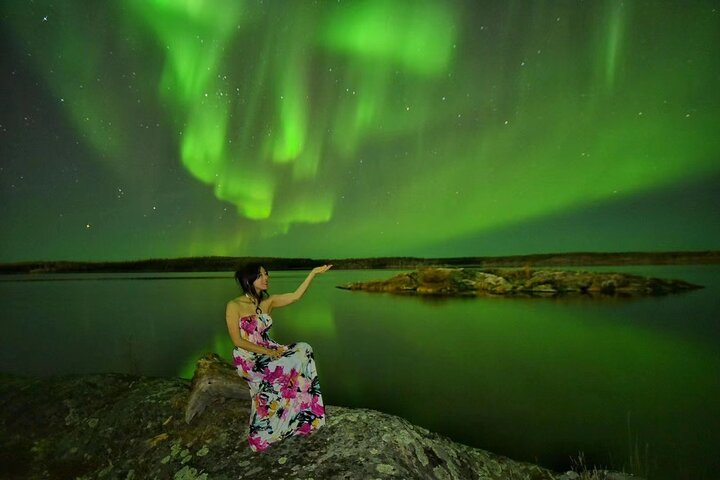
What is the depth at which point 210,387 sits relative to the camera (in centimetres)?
546

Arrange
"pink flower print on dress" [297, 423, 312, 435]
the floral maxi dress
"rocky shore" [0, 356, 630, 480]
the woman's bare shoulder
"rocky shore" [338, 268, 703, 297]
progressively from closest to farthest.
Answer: "rocky shore" [0, 356, 630, 480], the floral maxi dress, "pink flower print on dress" [297, 423, 312, 435], the woman's bare shoulder, "rocky shore" [338, 268, 703, 297]

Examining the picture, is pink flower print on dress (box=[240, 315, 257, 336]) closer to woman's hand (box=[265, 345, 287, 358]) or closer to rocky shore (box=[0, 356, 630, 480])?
woman's hand (box=[265, 345, 287, 358])

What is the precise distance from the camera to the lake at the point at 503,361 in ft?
49.4

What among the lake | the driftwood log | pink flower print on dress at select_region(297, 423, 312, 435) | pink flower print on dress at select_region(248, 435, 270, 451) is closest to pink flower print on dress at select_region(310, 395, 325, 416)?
pink flower print on dress at select_region(297, 423, 312, 435)

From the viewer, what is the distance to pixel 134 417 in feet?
18.9

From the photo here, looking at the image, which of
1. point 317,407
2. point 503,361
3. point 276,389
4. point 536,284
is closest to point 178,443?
point 276,389

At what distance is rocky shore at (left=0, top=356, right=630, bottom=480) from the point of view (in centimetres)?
430

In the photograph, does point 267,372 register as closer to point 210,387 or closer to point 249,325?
point 249,325

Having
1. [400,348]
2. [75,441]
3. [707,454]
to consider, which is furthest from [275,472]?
[400,348]

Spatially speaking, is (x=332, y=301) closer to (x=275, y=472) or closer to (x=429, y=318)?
(x=429, y=318)

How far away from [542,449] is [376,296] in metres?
47.6

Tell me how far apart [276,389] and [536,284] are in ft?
166

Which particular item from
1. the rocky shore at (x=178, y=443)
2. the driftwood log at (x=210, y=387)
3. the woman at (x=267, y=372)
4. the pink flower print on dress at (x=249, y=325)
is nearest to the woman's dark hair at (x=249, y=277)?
the woman at (x=267, y=372)

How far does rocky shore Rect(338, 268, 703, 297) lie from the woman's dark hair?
4684 centimetres
